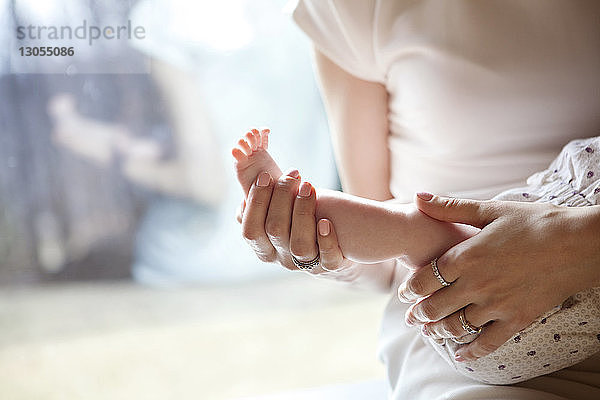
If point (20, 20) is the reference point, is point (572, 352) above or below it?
below

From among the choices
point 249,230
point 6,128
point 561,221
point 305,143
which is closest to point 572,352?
point 561,221

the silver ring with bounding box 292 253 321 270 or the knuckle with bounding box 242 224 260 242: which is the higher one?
the knuckle with bounding box 242 224 260 242

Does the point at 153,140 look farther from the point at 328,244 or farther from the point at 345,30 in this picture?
the point at 328,244

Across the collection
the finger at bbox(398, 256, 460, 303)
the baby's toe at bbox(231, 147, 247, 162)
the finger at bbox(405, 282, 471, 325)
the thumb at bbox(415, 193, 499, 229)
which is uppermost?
the baby's toe at bbox(231, 147, 247, 162)

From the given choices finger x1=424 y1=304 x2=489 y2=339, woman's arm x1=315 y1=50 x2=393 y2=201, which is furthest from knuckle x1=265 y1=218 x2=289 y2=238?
woman's arm x1=315 y1=50 x2=393 y2=201

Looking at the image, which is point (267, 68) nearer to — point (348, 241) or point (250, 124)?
point (250, 124)

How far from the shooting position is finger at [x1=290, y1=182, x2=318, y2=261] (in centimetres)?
81

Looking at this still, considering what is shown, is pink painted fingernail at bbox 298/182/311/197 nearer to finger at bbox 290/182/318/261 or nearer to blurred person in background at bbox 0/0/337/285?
finger at bbox 290/182/318/261

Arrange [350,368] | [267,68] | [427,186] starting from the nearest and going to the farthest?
[427,186] → [267,68] → [350,368]

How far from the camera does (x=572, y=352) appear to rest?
0.80 meters

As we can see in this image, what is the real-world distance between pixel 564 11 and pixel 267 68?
0.93 meters

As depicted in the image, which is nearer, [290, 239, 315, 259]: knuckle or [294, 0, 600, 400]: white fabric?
[290, 239, 315, 259]: knuckle

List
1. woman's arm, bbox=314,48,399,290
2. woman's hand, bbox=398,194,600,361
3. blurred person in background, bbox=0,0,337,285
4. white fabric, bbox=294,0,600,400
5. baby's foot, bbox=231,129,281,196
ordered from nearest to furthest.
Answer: woman's hand, bbox=398,194,600,361
baby's foot, bbox=231,129,281,196
white fabric, bbox=294,0,600,400
woman's arm, bbox=314,48,399,290
blurred person in background, bbox=0,0,337,285

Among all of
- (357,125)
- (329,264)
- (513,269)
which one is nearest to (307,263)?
(329,264)
